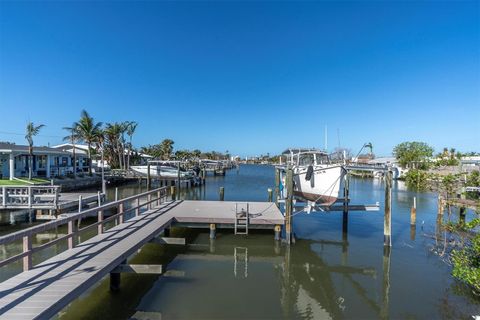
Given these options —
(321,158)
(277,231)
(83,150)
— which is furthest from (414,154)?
(83,150)

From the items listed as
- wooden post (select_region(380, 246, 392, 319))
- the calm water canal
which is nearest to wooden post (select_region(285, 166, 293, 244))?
the calm water canal

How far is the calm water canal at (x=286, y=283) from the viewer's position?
275 inches

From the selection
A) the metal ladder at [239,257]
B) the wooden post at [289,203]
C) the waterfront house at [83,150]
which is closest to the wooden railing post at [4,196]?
the metal ladder at [239,257]

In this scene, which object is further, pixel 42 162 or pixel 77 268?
pixel 42 162

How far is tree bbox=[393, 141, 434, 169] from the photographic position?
183ft

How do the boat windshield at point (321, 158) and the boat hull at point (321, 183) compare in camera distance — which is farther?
the boat windshield at point (321, 158)

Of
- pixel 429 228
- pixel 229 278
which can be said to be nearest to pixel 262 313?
pixel 229 278

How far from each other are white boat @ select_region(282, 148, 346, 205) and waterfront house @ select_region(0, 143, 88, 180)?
23641 mm

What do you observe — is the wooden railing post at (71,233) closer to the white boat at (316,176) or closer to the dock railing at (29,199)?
the dock railing at (29,199)

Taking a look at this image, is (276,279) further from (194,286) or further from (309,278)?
(194,286)

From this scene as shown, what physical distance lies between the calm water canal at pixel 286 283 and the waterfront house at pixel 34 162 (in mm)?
14752

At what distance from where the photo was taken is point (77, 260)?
21.6 feet

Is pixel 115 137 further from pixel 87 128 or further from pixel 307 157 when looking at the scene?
pixel 307 157

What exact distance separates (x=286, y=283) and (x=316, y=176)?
270 inches
